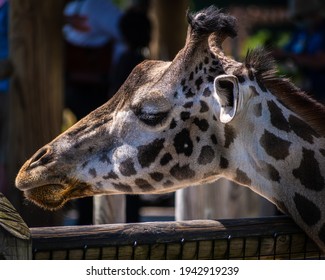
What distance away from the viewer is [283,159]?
11.7 feet

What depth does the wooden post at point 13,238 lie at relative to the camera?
2.59 meters

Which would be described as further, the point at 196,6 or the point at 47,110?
the point at 196,6

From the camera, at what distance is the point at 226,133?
362 cm

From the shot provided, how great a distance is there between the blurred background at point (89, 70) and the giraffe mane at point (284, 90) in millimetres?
155

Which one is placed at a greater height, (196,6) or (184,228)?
(196,6)

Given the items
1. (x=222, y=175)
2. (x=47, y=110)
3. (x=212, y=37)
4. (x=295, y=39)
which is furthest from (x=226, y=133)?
(x=295, y=39)

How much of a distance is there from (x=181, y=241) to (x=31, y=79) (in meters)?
2.81

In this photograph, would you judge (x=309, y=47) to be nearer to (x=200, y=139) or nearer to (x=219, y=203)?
(x=219, y=203)

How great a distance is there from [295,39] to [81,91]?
2190mm

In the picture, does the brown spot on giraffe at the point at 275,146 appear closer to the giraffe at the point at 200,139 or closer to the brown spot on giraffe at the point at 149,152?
the giraffe at the point at 200,139

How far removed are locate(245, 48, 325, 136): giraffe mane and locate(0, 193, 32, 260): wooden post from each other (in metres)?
1.32

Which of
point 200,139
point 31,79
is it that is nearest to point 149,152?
point 200,139

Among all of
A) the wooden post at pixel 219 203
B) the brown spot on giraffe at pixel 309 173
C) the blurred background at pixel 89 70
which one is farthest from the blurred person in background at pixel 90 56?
→ the brown spot on giraffe at pixel 309 173
